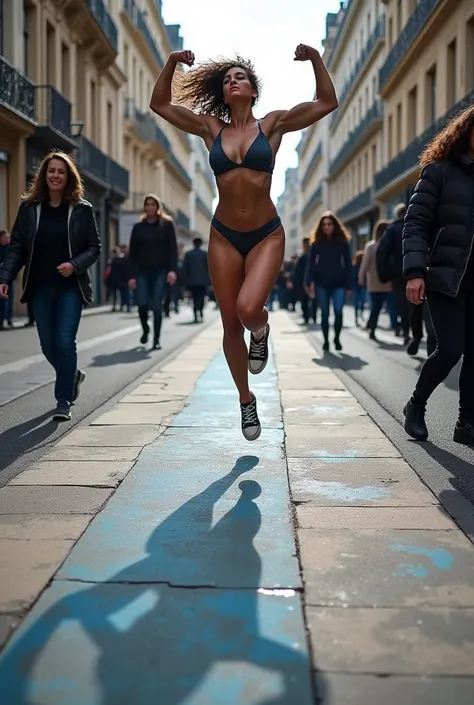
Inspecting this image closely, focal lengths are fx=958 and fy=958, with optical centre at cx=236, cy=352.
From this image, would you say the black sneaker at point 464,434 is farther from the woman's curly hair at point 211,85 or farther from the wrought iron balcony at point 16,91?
the wrought iron balcony at point 16,91

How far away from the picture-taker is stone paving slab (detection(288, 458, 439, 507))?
379 cm

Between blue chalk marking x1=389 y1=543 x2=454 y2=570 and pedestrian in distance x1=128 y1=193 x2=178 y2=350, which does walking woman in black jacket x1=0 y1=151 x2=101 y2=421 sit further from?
pedestrian in distance x1=128 y1=193 x2=178 y2=350

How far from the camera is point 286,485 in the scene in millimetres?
4066

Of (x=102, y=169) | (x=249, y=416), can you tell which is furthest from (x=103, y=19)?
(x=249, y=416)

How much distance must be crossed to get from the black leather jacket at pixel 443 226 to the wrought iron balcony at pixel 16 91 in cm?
1717

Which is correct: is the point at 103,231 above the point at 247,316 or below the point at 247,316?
above

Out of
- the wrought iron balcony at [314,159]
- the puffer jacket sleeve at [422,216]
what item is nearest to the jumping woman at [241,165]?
the puffer jacket sleeve at [422,216]

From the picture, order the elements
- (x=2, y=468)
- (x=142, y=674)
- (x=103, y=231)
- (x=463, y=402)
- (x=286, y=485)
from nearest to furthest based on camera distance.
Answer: (x=142, y=674), (x=286, y=485), (x=2, y=468), (x=463, y=402), (x=103, y=231)

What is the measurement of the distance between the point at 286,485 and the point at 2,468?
1.41 meters

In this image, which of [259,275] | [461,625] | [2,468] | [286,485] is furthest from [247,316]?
[461,625]

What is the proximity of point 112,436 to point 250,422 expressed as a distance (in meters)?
0.91

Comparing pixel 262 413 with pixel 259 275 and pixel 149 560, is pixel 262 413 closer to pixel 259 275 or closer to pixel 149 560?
pixel 259 275

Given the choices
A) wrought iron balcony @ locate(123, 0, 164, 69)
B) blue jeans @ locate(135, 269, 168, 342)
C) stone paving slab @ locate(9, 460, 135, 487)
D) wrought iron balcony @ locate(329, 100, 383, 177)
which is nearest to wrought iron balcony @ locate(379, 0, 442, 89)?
A: wrought iron balcony @ locate(329, 100, 383, 177)

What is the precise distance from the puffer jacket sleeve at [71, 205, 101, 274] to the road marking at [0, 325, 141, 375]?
323 centimetres
